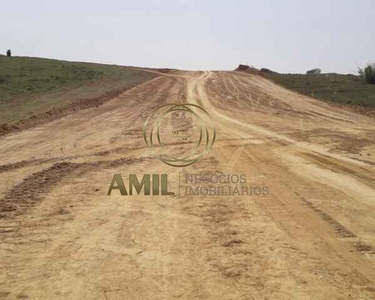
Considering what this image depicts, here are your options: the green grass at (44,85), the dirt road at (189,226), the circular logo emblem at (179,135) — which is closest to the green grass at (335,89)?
the circular logo emblem at (179,135)

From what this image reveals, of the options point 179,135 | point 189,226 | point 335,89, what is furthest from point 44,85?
point 189,226

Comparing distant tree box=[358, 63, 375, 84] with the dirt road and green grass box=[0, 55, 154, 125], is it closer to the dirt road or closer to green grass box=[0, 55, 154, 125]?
green grass box=[0, 55, 154, 125]

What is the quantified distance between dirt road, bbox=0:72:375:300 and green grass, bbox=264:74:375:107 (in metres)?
11.5

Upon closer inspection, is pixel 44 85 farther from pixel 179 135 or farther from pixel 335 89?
pixel 335 89

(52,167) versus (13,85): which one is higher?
(13,85)

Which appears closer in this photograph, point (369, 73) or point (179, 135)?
point (179, 135)

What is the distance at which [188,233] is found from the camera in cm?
477

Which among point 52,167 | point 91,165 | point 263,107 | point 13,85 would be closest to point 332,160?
point 91,165

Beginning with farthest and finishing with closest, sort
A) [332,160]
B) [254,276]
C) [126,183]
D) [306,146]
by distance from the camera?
[306,146] < [332,160] < [126,183] < [254,276]

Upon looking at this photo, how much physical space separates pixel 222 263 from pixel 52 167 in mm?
4739

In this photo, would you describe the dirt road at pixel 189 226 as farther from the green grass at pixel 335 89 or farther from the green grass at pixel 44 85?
the green grass at pixel 335 89

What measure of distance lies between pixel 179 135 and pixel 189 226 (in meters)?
6.12

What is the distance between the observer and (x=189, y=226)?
4.99m

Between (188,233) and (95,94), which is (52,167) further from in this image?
(95,94)
